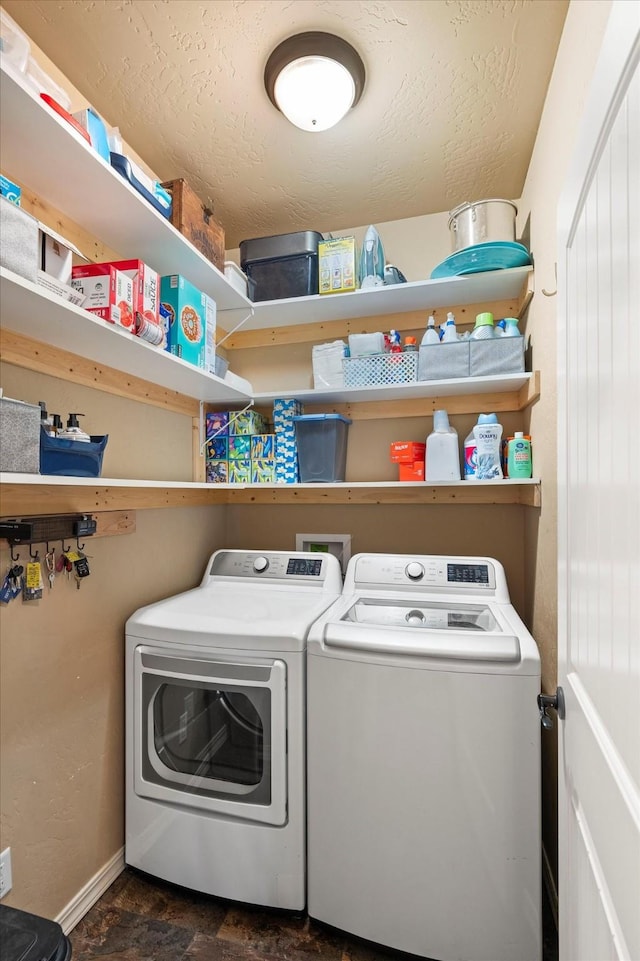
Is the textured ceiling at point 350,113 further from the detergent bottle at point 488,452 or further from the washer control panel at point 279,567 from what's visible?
the washer control panel at point 279,567

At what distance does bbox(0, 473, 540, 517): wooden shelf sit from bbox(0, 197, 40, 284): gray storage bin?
468mm

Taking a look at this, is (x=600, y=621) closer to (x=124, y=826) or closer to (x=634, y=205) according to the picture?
(x=634, y=205)

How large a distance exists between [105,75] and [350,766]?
7.64ft

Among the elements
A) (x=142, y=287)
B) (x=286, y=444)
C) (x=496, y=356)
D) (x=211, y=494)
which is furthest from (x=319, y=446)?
(x=142, y=287)

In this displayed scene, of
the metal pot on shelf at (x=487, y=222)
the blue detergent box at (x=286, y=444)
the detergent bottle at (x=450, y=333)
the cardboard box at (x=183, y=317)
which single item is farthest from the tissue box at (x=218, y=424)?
the metal pot on shelf at (x=487, y=222)

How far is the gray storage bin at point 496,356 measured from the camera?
189 centimetres

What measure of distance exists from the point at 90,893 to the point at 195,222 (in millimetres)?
2415

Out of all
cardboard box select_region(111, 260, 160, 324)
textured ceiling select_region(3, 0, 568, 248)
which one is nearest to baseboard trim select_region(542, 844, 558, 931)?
cardboard box select_region(111, 260, 160, 324)

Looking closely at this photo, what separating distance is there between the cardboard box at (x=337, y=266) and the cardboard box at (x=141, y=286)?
0.82 m

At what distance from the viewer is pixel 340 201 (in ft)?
7.19

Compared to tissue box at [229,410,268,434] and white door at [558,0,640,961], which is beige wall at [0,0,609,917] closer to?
tissue box at [229,410,268,434]

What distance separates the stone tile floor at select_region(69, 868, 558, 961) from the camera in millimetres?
1411

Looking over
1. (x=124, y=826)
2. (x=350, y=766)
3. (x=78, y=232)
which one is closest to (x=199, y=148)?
(x=78, y=232)

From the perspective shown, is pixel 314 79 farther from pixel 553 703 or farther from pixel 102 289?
pixel 553 703
